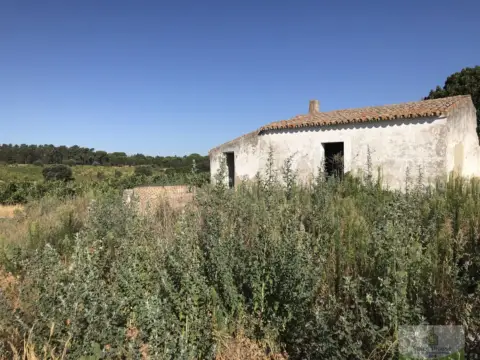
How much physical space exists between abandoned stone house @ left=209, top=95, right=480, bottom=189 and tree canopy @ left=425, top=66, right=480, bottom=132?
27.5 ft

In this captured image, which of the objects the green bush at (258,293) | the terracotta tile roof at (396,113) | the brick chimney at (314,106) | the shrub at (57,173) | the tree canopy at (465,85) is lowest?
the green bush at (258,293)

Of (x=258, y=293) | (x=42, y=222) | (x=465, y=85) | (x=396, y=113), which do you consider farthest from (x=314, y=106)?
(x=258, y=293)

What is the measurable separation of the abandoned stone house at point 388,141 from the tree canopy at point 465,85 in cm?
837

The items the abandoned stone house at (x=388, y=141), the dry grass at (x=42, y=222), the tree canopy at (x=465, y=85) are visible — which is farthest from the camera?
the tree canopy at (x=465, y=85)

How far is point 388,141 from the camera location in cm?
1134

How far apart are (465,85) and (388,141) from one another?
12987 millimetres

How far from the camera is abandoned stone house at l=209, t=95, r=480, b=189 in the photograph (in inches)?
410

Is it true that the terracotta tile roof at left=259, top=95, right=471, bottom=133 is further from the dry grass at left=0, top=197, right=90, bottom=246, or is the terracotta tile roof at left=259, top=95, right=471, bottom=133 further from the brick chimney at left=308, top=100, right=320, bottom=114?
the dry grass at left=0, top=197, right=90, bottom=246

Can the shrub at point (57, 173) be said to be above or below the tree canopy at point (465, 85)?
below

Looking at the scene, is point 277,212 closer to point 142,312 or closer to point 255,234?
point 255,234

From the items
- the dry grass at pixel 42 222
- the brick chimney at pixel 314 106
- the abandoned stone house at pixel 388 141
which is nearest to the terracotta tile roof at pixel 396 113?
the abandoned stone house at pixel 388 141

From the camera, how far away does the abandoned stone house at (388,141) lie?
34.1 ft

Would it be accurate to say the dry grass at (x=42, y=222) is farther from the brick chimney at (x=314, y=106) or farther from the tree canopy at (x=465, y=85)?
the tree canopy at (x=465, y=85)

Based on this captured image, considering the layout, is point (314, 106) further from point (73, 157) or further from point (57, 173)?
point (73, 157)
